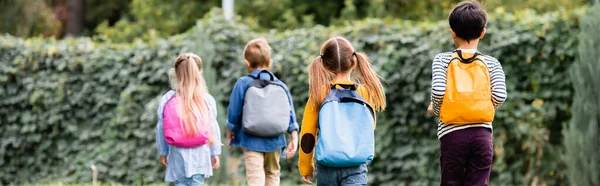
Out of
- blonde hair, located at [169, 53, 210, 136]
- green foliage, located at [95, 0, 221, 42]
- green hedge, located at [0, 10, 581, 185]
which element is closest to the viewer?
blonde hair, located at [169, 53, 210, 136]

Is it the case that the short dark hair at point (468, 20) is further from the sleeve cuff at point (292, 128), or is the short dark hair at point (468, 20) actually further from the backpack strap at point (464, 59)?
Answer: the sleeve cuff at point (292, 128)

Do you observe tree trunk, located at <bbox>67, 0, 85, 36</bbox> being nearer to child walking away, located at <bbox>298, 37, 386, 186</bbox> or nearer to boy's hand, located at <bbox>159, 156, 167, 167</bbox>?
boy's hand, located at <bbox>159, 156, 167, 167</bbox>

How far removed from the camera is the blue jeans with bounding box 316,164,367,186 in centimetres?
471

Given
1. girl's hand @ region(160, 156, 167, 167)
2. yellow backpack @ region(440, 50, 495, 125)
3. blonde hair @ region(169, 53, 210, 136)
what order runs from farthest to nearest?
1. girl's hand @ region(160, 156, 167, 167)
2. blonde hair @ region(169, 53, 210, 136)
3. yellow backpack @ region(440, 50, 495, 125)

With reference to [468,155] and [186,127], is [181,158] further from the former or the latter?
[468,155]

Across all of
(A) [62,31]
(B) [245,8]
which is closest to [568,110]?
(B) [245,8]

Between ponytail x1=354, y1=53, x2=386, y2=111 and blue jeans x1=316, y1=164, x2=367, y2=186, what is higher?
ponytail x1=354, y1=53, x2=386, y2=111

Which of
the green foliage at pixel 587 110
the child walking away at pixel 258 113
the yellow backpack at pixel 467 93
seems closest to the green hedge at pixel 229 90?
the green foliage at pixel 587 110

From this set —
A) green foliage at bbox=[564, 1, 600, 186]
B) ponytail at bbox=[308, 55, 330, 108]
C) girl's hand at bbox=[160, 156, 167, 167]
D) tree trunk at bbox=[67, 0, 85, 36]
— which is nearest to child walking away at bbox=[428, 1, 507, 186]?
ponytail at bbox=[308, 55, 330, 108]

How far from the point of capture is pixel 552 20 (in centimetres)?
802

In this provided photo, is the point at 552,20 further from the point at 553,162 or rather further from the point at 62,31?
the point at 62,31

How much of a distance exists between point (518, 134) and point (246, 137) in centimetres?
337

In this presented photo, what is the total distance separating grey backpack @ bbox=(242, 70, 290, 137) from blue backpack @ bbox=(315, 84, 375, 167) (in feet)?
4.31

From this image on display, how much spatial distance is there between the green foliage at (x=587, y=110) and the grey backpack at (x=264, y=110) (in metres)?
3.13
